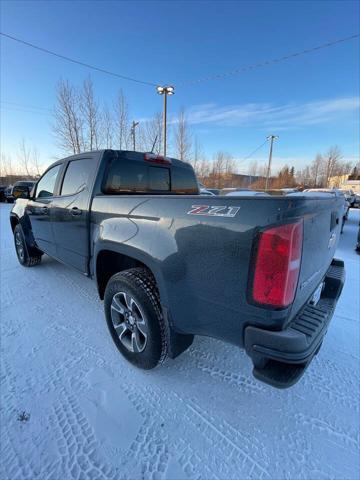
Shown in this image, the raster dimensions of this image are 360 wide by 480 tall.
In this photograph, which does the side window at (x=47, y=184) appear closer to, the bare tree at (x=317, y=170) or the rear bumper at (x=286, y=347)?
the rear bumper at (x=286, y=347)

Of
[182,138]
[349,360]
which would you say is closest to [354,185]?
[182,138]

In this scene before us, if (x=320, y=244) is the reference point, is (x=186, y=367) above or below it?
below

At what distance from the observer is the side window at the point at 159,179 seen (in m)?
3.07

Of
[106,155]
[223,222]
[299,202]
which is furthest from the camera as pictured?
[106,155]

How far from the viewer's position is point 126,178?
9.25ft

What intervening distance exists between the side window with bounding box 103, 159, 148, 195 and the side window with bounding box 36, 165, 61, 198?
1.34m

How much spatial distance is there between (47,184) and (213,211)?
340 cm

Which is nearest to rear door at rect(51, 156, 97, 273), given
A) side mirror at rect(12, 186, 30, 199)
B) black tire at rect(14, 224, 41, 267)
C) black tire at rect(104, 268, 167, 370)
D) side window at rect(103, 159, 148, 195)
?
side window at rect(103, 159, 148, 195)

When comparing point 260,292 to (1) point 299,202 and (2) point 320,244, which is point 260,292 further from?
(2) point 320,244

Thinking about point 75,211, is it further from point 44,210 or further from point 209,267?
point 209,267

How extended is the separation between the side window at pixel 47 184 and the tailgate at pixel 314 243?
3.38 m

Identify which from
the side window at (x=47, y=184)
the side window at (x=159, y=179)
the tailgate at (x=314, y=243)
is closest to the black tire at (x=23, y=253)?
the side window at (x=47, y=184)

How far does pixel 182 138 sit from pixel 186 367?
25.3m

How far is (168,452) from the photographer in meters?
1.56
